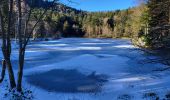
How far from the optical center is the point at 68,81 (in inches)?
802

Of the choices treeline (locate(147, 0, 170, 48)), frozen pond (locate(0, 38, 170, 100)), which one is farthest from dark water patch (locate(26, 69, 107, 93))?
treeline (locate(147, 0, 170, 48))

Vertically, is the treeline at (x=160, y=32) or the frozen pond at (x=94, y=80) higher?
the treeline at (x=160, y=32)

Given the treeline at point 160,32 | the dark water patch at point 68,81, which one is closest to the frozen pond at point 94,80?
the dark water patch at point 68,81

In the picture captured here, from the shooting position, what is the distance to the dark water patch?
1806cm

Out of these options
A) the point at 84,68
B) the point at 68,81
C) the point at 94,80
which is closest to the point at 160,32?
the point at 68,81

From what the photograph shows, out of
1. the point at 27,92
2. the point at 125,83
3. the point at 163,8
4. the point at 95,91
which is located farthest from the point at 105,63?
the point at 163,8

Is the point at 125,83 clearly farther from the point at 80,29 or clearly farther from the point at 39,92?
the point at 80,29

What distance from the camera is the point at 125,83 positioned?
766 inches

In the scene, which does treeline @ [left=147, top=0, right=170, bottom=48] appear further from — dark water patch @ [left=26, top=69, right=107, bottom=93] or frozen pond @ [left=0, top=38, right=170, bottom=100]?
dark water patch @ [left=26, top=69, right=107, bottom=93]

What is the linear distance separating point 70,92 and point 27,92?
2.28 metres

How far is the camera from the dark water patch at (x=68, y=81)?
1806 cm

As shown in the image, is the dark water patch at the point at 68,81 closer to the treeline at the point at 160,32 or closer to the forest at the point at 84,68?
the forest at the point at 84,68

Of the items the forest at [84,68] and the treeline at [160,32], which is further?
the forest at [84,68]

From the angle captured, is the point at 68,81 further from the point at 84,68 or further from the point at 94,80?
the point at 84,68
